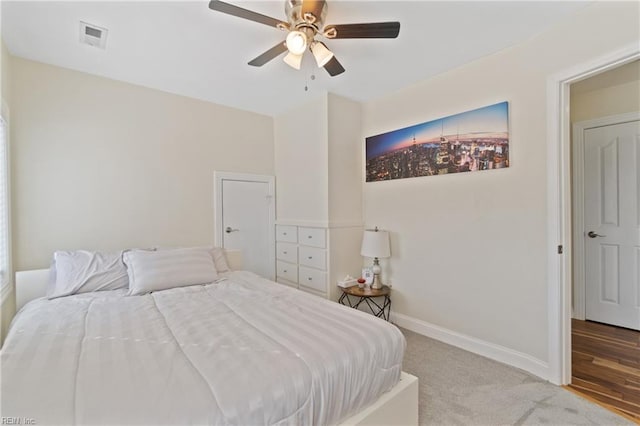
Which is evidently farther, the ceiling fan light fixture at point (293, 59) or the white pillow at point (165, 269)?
the white pillow at point (165, 269)

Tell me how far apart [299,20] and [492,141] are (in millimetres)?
1819

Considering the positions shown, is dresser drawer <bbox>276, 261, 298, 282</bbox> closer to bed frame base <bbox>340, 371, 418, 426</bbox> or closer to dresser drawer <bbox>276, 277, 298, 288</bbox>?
dresser drawer <bbox>276, 277, 298, 288</bbox>

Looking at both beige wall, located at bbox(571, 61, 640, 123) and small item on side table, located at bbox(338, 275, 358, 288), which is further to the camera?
small item on side table, located at bbox(338, 275, 358, 288)

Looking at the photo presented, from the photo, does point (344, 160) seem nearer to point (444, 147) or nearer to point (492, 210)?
point (444, 147)

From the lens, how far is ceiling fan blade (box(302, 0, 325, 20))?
5.30ft

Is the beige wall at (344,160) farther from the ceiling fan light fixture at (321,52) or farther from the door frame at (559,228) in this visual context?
the door frame at (559,228)

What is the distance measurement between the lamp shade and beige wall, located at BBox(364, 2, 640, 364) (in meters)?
0.15

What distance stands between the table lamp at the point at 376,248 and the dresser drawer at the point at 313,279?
525mm

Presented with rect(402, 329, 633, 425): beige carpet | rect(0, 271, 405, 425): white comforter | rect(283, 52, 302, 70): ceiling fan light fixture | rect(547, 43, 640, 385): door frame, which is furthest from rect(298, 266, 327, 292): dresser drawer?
rect(283, 52, 302, 70): ceiling fan light fixture

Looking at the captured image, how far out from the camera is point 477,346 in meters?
2.56

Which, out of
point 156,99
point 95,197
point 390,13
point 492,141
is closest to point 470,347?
point 492,141

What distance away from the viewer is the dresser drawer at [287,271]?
12.1 ft

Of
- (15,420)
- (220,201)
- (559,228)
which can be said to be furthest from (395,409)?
(220,201)

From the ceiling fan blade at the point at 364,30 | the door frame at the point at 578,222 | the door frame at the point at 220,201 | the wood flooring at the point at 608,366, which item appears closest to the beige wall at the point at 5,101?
the door frame at the point at 220,201
